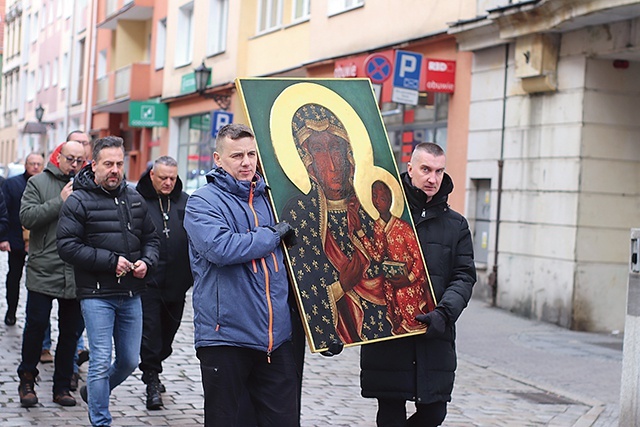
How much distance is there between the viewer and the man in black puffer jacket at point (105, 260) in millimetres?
6973

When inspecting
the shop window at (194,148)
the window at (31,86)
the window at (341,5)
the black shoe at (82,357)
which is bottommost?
the black shoe at (82,357)

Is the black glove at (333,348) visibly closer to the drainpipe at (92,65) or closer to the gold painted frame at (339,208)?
the gold painted frame at (339,208)

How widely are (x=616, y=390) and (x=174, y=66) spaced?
76.7 ft

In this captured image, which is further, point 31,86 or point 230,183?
point 31,86

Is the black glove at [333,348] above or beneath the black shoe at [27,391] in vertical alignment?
above

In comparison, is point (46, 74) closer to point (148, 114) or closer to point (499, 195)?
point (148, 114)

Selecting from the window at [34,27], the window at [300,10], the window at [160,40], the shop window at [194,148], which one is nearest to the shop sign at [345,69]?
the window at [300,10]

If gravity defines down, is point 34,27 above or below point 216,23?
above

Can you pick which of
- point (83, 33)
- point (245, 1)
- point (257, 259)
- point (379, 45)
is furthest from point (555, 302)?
point (83, 33)

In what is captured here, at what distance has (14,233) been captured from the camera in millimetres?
11852

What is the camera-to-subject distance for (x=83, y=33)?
4362 centimetres

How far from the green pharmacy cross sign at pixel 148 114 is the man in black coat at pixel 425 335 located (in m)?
26.4

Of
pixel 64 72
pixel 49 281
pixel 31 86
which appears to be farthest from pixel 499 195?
pixel 31 86

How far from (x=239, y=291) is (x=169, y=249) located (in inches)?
137
